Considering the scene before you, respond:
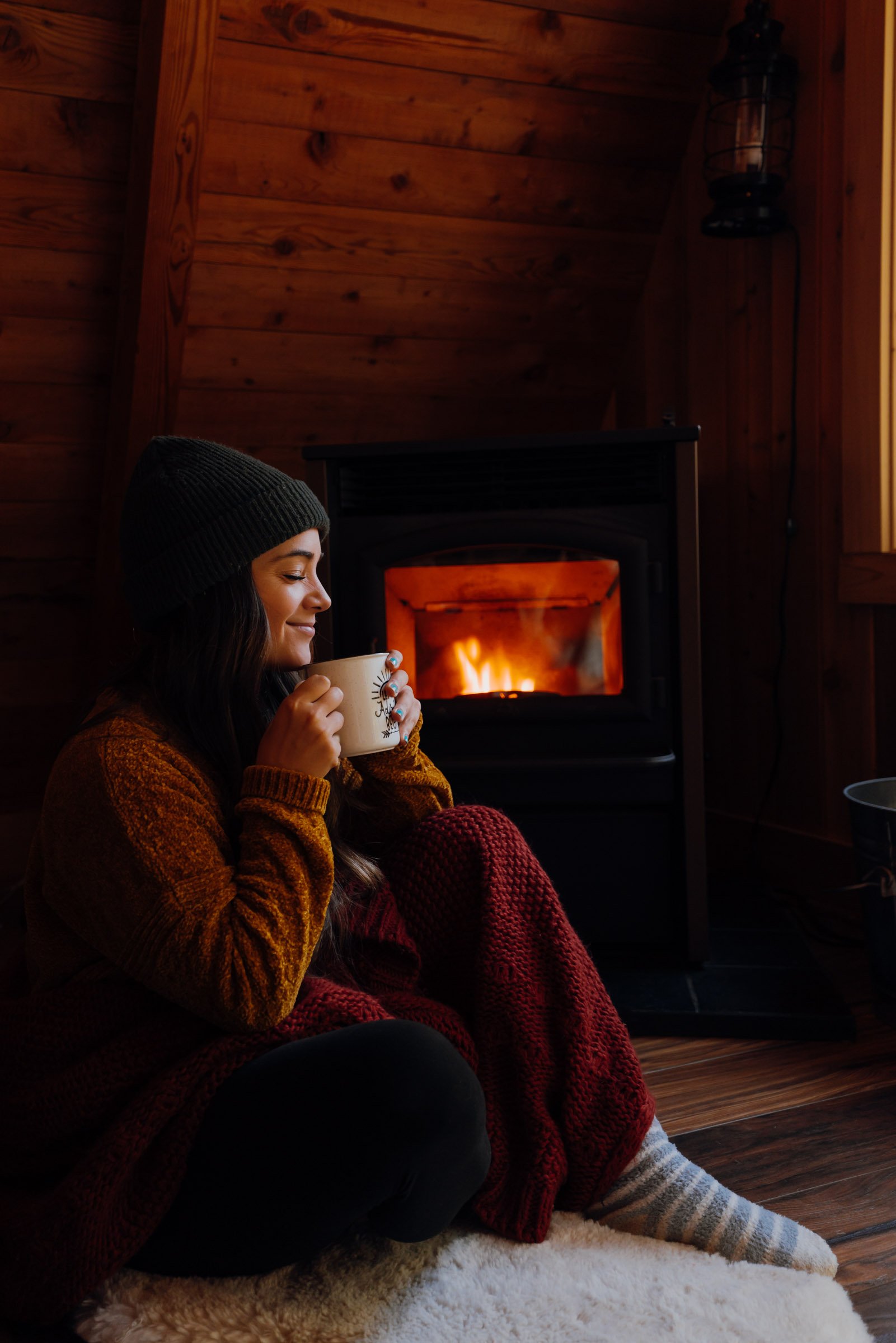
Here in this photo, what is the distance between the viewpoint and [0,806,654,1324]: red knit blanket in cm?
103

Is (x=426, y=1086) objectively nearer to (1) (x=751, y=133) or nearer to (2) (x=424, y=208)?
(2) (x=424, y=208)

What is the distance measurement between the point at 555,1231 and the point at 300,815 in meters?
0.54

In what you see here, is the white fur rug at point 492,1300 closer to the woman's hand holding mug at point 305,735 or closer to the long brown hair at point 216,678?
the long brown hair at point 216,678

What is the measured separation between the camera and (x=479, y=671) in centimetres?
201

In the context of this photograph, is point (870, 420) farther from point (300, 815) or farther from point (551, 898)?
point (300, 815)

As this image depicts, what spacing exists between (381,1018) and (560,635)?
996mm

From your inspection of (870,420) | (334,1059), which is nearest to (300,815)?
(334,1059)

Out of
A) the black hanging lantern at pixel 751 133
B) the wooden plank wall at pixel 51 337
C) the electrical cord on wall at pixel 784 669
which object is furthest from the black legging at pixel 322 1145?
the black hanging lantern at pixel 751 133

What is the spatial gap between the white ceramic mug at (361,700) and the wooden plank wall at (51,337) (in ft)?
4.37

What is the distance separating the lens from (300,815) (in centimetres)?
106

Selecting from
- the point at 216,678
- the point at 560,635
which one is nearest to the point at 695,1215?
the point at 216,678

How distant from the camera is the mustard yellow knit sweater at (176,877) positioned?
3.29ft

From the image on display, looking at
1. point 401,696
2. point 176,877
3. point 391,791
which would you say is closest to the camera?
point 176,877

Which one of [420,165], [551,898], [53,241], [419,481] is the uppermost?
[420,165]
